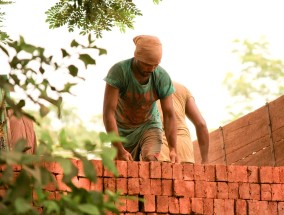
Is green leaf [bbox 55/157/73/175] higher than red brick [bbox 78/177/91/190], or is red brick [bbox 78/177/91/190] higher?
red brick [bbox 78/177/91/190]

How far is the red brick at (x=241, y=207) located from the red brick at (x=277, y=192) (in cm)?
23

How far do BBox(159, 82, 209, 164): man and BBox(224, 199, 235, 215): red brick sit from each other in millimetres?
1506

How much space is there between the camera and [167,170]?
694 centimetres

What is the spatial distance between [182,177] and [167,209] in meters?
0.25

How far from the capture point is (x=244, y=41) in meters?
31.0

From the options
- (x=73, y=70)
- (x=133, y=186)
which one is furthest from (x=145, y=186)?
(x=73, y=70)

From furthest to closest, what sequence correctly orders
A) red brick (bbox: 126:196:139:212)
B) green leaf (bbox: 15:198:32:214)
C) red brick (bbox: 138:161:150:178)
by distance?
red brick (bbox: 138:161:150:178), red brick (bbox: 126:196:139:212), green leaf (bbox: 15:198:32:214)

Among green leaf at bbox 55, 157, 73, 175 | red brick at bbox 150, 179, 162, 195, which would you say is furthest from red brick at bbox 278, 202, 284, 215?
green leaf at bbox 55, 157, 73, 175

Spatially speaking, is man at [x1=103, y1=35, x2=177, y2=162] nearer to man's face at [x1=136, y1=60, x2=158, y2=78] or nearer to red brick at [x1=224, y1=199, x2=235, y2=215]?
man's face at [x1=136, y1=60, x2=158, y2=78]

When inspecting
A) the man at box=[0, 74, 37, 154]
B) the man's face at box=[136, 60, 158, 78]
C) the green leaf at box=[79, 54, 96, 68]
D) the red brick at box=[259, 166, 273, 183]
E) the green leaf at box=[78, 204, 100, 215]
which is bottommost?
the green leaf at box=[78, 204, 100, 215]

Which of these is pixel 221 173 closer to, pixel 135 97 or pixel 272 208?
pixel 272 208

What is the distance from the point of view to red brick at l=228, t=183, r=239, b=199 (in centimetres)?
715

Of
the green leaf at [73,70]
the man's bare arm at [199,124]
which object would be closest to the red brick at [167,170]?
the man's bare arm at [199,124]

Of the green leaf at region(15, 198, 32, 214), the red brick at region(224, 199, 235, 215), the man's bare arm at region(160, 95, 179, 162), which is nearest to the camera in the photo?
the green leaf at region(15, 198, 32, 214)
